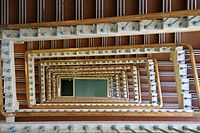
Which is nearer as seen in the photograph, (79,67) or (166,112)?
(166,112)

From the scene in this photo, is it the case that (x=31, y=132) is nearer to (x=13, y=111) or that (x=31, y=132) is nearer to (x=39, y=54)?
(x=13, y=111)

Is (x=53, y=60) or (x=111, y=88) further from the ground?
(x=53, y=60)

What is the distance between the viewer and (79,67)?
433 inches

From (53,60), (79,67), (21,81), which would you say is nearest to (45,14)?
(53,60)

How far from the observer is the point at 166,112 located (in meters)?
5.27

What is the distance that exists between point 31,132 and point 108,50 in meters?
4.16

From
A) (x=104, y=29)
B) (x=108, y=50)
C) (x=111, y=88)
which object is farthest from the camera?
(x=111, y=88)

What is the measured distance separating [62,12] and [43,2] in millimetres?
482

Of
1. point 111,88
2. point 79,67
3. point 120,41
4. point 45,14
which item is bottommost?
point 111,88

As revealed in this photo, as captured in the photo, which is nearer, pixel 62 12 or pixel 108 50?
pixel 62 12

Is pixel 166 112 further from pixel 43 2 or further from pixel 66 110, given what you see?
pixel 43 2

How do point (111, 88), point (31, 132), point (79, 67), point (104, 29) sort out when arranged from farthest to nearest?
point (111, 88) < point (79, 67) < point (104, 29) < point (31, 132)

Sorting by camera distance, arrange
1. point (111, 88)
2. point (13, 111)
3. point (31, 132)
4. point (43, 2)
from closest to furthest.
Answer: point (31, 132), point (13, 111), point (43, 2), point (111, 88)

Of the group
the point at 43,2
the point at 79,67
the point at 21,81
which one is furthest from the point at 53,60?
the point at 43,2
